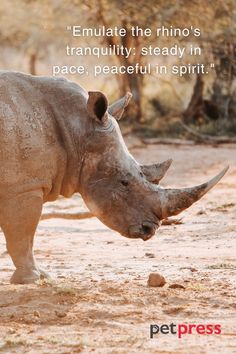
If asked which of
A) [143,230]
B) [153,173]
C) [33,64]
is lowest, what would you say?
[143,230]

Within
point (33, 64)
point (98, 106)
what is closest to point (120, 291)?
point (98, 106)

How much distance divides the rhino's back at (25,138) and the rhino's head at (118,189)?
0.29 meters

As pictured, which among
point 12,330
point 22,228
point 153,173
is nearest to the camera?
point 12,330

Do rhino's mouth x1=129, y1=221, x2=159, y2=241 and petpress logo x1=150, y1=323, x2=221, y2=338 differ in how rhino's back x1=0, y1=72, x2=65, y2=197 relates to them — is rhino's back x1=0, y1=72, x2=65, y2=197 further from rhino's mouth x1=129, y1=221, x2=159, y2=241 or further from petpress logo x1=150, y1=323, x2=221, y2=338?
petpress logo x1=150, y1=323, x2=221, y2=338

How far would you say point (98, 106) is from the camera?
8.30m

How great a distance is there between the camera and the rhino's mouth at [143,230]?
27.0ft

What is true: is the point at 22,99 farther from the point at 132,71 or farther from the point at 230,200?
the point at 132,71

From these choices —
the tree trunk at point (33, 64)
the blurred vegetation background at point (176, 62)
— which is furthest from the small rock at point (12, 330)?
the tree trunk at point (33, 64)

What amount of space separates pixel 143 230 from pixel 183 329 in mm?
1579

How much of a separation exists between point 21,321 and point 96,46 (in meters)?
20.3

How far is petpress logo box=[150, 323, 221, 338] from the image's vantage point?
21.9 ft

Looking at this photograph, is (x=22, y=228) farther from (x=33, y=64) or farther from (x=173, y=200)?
(x=33, y=64)

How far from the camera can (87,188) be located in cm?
834

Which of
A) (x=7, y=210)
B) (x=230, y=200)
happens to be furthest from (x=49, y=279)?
(x=230, y=200)
